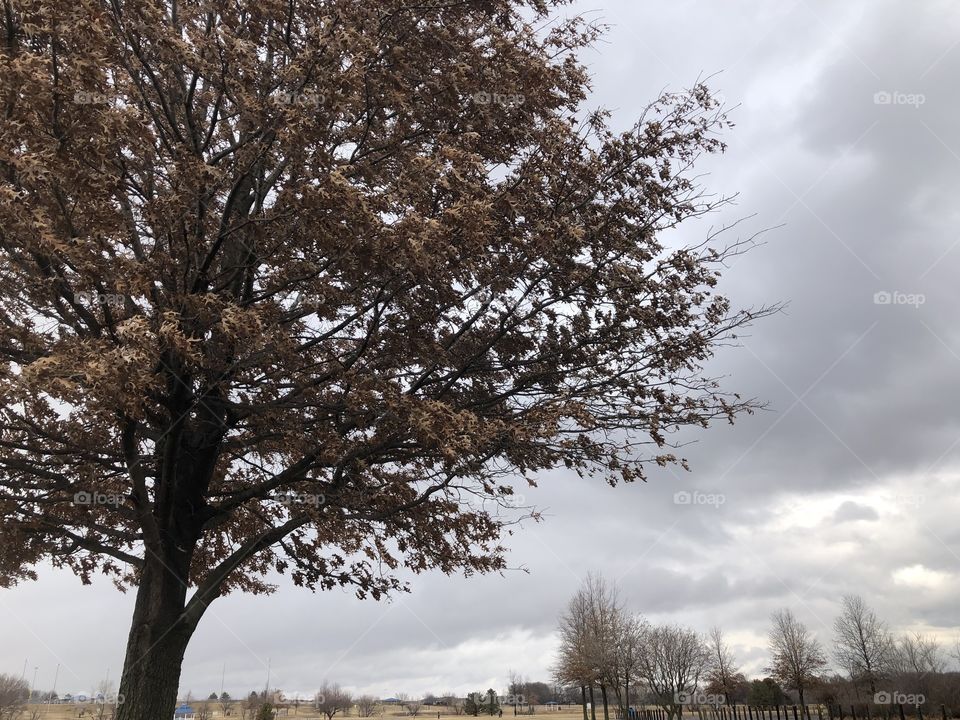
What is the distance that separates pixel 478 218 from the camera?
5875 millimetres

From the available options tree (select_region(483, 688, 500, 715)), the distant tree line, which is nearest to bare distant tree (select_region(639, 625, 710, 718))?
the distant tree line

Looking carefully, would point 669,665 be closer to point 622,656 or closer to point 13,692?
point 622,656

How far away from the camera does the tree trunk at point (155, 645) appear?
24.7ft

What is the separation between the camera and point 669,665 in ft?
157

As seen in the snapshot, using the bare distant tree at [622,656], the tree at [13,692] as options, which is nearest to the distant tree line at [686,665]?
the bare distant tree at [622,656]

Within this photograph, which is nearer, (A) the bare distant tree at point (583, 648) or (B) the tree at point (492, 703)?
(A) the bare distant tree at point (583, 648)

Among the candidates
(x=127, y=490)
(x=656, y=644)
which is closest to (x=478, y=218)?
(x=127, y=490)

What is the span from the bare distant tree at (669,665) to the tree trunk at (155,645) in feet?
143

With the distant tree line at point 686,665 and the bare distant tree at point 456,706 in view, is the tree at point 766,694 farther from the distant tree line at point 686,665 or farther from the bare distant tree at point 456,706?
the bare distant tree at point 456,706

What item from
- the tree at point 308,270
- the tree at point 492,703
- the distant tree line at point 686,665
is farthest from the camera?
the tree at point 492,703

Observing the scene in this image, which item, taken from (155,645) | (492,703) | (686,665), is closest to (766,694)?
(686,665)

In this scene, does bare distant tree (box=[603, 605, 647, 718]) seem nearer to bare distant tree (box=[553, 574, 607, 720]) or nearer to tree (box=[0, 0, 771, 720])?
bare distant tree (box=[553, 574, 607, 720])

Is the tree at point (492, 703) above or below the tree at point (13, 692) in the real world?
below

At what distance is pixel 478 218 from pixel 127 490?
7503 mm
